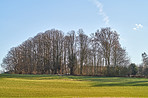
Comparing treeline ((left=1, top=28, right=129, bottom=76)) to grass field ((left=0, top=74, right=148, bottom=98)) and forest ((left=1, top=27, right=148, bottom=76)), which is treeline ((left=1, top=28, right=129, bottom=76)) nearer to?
forest ((left=1, top=27, right=148, bottom=76))

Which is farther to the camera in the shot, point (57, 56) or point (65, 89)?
point (57, 56)

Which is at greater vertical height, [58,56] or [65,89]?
[58,56]

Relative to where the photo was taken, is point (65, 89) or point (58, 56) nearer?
point (65, 89)

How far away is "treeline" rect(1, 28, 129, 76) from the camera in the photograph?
62344 millimetres

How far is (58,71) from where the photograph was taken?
6372 centimetres

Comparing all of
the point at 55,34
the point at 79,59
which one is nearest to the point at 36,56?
the point at 55,34

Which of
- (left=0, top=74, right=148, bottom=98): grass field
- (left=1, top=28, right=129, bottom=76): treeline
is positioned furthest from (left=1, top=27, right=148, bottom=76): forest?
(left=0, top=74, right=148, bottom=98): grass field

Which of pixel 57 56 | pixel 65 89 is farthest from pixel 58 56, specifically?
pixel 65 89

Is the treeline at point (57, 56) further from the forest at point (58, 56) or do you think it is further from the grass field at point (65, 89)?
the grass field at point (65, 89)

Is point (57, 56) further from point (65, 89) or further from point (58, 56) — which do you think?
point (65, 89)

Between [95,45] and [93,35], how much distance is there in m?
3.58

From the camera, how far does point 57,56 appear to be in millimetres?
64062

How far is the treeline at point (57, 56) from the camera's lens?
205 ft

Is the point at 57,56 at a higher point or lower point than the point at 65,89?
higher
